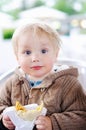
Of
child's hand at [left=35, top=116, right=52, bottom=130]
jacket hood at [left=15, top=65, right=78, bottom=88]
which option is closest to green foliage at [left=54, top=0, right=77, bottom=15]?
jacket hood at [left=15, top=65, right=78, bottom=88]

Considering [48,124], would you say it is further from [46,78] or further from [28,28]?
[28,28]

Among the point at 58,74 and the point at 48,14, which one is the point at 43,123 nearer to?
the point at 58,74

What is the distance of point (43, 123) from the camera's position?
0.82 m

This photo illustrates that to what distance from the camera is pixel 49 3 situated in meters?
5.22

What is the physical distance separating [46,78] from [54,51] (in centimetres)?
8

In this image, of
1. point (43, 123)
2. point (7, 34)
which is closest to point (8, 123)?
point (43, 123)

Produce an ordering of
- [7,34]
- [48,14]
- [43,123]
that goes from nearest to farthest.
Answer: [43,123] → [7,34] → [48,14]

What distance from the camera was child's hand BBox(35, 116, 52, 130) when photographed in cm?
81

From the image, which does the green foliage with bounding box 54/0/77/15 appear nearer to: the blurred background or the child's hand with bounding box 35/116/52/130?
the blurred background

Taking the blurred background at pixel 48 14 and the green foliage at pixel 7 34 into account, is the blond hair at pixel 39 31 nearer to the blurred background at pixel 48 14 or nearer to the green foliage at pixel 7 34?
the blurred background at pixel 48 14

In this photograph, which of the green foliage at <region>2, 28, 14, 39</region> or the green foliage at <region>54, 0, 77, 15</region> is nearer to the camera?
the green foliage at <region>2, 28, 14, 39</region>

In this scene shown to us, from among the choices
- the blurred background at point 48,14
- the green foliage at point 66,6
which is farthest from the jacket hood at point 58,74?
the green foliage at point 66,6

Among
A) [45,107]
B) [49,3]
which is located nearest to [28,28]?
[45,107]

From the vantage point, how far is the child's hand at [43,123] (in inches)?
32.0
